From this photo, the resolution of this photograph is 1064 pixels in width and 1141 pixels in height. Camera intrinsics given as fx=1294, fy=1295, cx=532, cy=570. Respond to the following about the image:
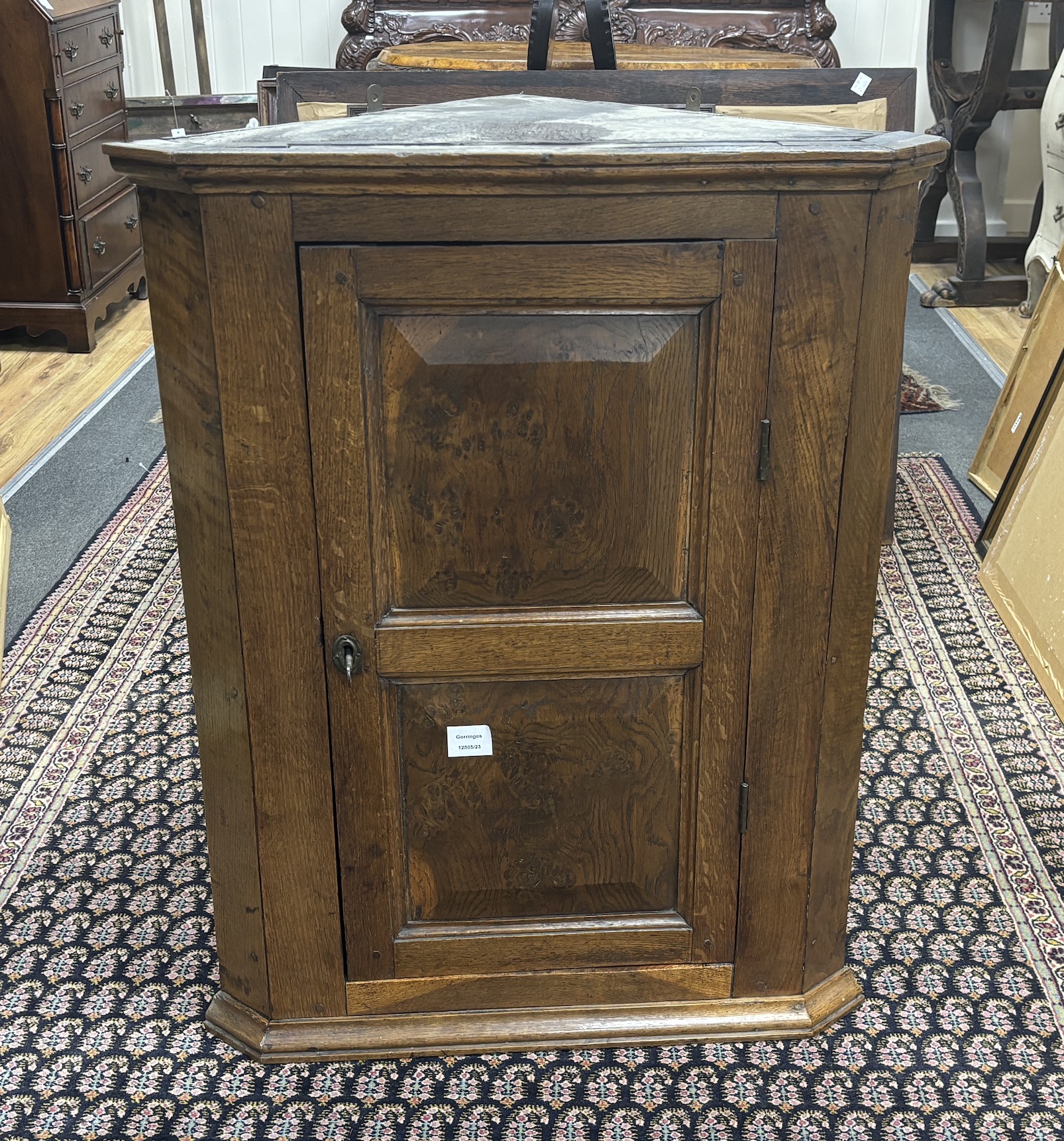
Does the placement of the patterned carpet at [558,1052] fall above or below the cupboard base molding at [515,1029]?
below

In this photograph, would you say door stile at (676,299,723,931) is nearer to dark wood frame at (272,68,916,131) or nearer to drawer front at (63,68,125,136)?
dark wood frame at (272,68,916,131)

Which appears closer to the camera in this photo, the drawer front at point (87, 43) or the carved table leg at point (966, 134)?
the drawer front at point (87, 43)

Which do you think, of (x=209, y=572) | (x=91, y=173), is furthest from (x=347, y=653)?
(x=91, y=173)

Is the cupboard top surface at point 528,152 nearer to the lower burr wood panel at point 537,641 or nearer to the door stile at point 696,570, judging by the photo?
the door stile at point 696,570

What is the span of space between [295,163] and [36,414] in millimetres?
Result: 3202

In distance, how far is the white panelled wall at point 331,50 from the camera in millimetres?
5859

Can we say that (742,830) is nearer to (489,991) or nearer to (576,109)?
(489,991)

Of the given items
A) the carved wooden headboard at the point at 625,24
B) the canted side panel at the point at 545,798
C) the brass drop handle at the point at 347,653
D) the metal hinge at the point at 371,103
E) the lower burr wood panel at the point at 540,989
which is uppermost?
the carved wooden headboard at the point at 625,24

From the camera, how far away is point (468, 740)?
1.64 meters

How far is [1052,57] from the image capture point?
531cm

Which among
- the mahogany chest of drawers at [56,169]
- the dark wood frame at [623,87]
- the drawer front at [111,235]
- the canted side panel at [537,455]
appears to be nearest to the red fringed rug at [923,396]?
the dark wood frame at [623,87]

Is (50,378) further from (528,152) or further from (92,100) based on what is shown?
(528,152)

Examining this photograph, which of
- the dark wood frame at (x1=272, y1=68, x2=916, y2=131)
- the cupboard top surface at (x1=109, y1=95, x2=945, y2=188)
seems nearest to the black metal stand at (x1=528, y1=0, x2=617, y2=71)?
the dark wood frame at (x1=272, y1=68, x2=916, y2=131)

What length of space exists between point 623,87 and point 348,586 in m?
2.13
